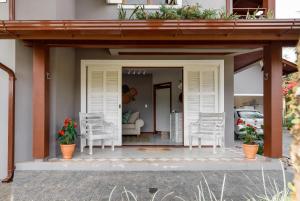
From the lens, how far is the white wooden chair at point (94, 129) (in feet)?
17.2

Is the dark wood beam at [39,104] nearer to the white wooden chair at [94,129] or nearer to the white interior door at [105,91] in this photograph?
the white wooden chair at [94,129]

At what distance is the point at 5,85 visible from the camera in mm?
4449

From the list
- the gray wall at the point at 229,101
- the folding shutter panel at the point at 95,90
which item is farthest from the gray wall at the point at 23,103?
the gray wall at the point at 229,101

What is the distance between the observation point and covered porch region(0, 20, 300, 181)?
3830 millimetres

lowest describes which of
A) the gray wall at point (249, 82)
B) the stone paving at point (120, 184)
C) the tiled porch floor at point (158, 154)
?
the stone paving at point (120, 184)

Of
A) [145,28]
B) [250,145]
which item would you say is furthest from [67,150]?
[250,145]

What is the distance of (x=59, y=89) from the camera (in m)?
5.15

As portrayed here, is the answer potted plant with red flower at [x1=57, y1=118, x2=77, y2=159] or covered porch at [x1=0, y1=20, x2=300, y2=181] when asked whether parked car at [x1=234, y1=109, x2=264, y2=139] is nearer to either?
covered porch at [x1=0, y1=20, x2=300, y2=181]

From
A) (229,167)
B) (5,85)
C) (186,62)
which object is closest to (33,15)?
(5,85)

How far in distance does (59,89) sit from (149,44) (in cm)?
219

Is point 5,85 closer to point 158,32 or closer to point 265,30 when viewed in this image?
point 158,32

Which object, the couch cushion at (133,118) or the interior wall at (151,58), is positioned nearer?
the interior wall at (151,58)

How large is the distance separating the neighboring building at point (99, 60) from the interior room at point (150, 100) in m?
2.18

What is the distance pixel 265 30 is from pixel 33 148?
466 centimetres
